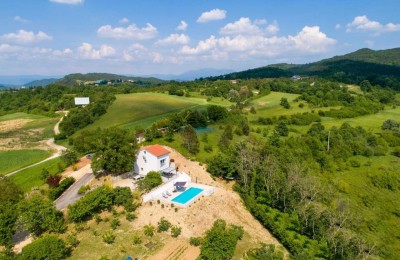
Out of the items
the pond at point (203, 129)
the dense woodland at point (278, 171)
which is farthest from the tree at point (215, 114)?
the pond at point (203, 129)

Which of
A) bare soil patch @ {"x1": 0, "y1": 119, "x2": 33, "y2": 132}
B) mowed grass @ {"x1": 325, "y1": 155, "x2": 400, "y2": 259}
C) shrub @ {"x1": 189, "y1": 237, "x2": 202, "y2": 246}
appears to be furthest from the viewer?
bare soil patch @ {"x1": 0, "y1": 119, "x2": 33, "y2": 132}

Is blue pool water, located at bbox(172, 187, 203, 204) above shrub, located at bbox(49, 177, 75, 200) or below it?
below

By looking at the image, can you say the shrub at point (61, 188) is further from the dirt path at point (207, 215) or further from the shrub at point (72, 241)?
the dirt path at point (207, 215)

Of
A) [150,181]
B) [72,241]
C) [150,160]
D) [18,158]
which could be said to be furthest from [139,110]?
[72,241]

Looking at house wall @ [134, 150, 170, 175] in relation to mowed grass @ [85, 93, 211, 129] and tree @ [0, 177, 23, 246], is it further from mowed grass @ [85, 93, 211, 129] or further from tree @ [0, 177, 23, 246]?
mowed grass @ [85, 93, 211, 129]

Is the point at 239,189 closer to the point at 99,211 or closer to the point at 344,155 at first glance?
the point at 99,211

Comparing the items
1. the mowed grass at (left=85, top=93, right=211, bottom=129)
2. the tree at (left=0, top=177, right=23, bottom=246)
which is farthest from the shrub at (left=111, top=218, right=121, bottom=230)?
the mowed grass at (left=85, top=93, right=211, bottom=129)
